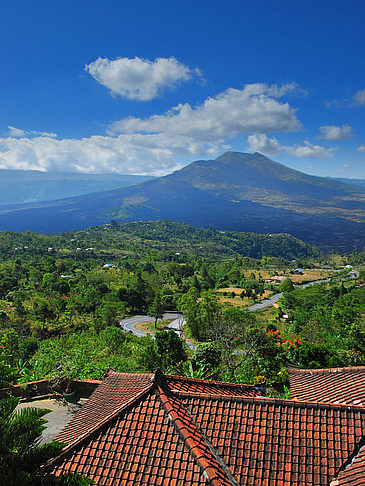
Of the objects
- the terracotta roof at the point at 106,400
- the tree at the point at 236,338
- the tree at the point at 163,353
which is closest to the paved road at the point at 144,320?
the tree at the point at 236,338

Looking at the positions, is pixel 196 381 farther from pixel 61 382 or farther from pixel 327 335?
pixel 327 335

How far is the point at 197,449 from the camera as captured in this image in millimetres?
5094

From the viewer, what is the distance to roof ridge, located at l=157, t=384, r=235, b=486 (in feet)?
15.5

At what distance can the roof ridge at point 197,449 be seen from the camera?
4.73 metres

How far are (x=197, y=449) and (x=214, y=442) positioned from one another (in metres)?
0.60

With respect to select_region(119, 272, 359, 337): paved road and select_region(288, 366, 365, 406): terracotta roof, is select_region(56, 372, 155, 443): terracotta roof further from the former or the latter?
select_region(119, 272, 359, 337): paved road

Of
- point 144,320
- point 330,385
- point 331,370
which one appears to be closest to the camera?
point 330,385

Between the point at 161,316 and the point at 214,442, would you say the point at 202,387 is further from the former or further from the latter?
the point at 161,316

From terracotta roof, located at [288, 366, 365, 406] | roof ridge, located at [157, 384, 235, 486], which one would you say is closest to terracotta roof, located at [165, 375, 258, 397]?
roof ridge, located at [157, 384, 235, 486]

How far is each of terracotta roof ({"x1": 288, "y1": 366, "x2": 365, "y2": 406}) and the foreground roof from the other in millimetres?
1902

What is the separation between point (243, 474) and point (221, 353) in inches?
615

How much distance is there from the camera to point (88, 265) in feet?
256

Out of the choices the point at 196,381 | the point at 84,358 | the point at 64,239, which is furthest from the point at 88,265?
the point at 196,381

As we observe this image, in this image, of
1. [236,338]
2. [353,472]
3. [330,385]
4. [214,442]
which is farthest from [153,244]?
[353,472]
